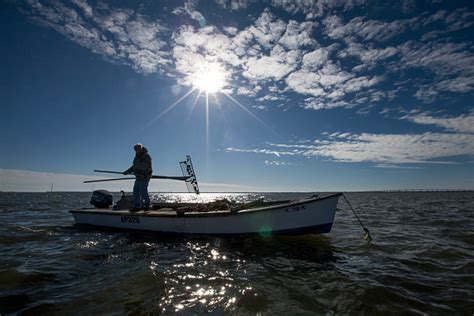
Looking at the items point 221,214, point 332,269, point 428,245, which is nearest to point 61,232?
point 221,214

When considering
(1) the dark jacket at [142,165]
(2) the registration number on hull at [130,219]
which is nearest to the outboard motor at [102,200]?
(2) the registration number on hull at [130,219]

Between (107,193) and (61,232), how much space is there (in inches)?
148

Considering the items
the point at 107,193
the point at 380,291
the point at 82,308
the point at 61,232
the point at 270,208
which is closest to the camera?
the point at 82,308

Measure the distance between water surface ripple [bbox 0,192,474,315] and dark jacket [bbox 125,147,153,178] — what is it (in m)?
3.31

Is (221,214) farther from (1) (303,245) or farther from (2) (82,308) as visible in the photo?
(2) (82,308)

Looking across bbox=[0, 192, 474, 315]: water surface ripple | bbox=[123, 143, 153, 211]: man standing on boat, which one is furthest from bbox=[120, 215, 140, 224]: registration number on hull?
bbox=[0, 192, 474, 315]: water surface ripple

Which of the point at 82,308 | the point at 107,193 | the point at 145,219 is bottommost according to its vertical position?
the point at 82,308

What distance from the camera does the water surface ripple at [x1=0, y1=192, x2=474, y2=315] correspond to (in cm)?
522

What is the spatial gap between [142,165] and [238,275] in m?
8.30

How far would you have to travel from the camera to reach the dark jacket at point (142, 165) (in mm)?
13305

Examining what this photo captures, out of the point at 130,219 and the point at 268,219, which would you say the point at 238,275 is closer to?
the point at 268,219

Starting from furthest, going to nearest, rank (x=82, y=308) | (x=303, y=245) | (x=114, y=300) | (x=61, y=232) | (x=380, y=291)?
(x=61, y=232)
(x=303, y=245)
(x=380, y=291)
(x=114, y=300)
(x=82, y=308)

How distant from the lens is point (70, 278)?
6867mm

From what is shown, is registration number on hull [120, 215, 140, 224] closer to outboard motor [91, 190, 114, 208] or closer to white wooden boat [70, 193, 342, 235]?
white wooden boat [70, 193, 342, 235]
